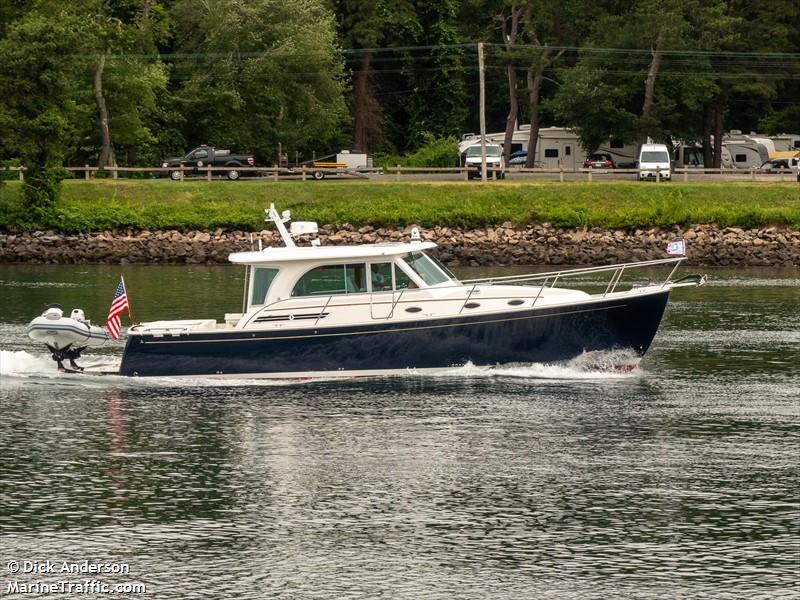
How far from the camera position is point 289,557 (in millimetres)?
18594

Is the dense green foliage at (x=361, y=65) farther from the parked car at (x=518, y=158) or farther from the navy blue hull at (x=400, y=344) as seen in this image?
the navy blue hull at (x=400, y=344)

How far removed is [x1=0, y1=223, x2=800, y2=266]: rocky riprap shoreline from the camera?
196 feet

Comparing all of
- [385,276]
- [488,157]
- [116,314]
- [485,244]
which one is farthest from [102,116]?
[385,276]

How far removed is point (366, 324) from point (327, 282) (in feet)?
3.94

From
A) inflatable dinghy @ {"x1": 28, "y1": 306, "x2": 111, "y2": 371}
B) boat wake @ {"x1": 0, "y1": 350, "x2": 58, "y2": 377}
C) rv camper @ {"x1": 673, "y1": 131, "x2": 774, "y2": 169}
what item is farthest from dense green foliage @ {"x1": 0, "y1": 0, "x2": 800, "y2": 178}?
inflatable dinghy @ {"x1": 28, "y1": 306, "x2": 111, "y2": 371}

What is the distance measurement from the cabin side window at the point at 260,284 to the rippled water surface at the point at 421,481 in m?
1.77

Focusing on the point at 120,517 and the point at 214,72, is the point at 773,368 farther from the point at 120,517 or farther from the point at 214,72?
the point at 214,72

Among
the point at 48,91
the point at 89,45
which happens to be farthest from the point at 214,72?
the point at 48,91

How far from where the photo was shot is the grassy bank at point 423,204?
207 feet

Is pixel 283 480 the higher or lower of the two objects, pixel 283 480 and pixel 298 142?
the lower

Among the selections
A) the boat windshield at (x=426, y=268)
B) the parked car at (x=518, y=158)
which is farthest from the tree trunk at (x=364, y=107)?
the boat windshield at (x=426, y=268)

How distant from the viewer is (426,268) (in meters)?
29.7

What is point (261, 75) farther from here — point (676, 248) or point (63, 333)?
point (676, 248)

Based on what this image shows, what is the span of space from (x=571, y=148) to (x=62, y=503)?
2854 inches
